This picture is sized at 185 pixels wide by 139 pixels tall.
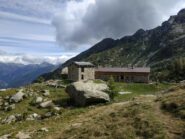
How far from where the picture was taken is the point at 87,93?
248 ft

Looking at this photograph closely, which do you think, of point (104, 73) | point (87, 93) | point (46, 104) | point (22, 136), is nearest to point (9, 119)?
point (46, 104)

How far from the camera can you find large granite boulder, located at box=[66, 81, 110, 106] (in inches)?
2938

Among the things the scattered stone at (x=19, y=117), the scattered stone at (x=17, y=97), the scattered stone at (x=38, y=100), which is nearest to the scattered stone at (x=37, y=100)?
the scattered stone at (x=38, y=100)

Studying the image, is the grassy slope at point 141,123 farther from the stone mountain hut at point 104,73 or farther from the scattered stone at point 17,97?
the stone mountain hut at point 104,73

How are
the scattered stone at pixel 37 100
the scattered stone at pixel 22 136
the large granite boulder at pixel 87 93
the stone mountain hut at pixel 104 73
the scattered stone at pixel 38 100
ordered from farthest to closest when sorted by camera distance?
the stone mountain hut at pixel 104 73
the scattered stone at pixel 38 100
the scattered stone at pixel 37 100
the large granite boulder at pixel 87 93
the scattered stone at pixel 22 136

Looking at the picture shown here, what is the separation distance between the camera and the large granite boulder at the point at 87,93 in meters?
74.6

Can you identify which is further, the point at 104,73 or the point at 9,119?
the point at 104,73

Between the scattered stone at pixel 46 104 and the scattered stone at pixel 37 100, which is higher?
the scattered stone at pixel 37 100

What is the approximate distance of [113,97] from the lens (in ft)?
267

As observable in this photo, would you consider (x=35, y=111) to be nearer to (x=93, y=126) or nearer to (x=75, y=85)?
(x=75, y=85)

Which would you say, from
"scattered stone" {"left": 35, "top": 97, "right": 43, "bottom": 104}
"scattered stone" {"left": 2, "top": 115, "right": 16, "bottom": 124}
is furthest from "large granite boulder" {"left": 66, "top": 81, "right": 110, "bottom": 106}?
"scattered stone" {"left": 2, "top": 115, "right": 16, "bottom": 124}

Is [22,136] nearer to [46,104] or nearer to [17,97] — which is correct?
[46,104]

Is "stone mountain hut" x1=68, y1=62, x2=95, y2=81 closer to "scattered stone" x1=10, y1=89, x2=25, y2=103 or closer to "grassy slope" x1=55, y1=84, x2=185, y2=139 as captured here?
"scattered stone" x1=10, y1=89, x2=25, y2=103

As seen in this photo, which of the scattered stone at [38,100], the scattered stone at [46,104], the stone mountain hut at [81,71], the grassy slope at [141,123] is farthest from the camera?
the stone mountain hut at [81,71]
